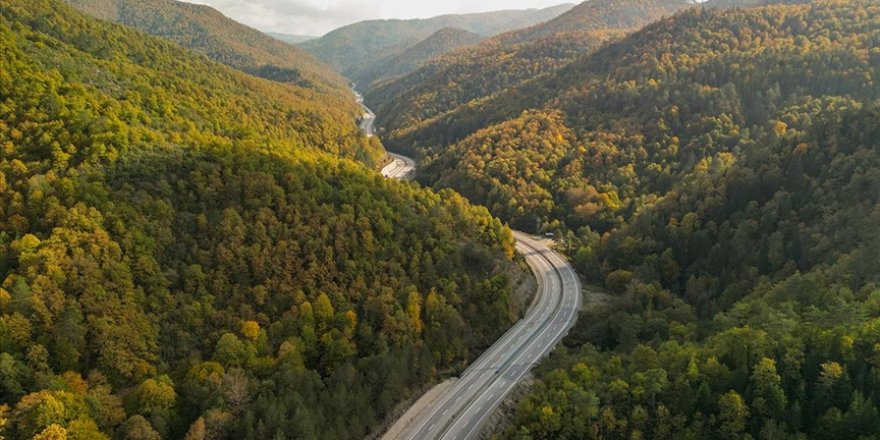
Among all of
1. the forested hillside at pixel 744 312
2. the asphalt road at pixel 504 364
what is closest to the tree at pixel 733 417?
the forested hillside at pixel 744 312

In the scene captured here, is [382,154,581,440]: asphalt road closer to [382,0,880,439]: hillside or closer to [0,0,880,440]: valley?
[0,0,880,440]: valley

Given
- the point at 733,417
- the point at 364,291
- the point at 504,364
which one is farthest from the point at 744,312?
the point at 364,291

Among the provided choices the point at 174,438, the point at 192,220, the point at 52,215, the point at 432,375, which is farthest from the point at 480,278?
the point at 52,215

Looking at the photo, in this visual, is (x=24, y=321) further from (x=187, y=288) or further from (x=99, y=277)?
(x=187, y=288)

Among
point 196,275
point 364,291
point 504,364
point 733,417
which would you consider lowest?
point 504,364

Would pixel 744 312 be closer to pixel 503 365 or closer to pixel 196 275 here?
pixel 503 365

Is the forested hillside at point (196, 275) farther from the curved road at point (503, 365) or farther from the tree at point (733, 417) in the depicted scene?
the tree at point (733, 417)
